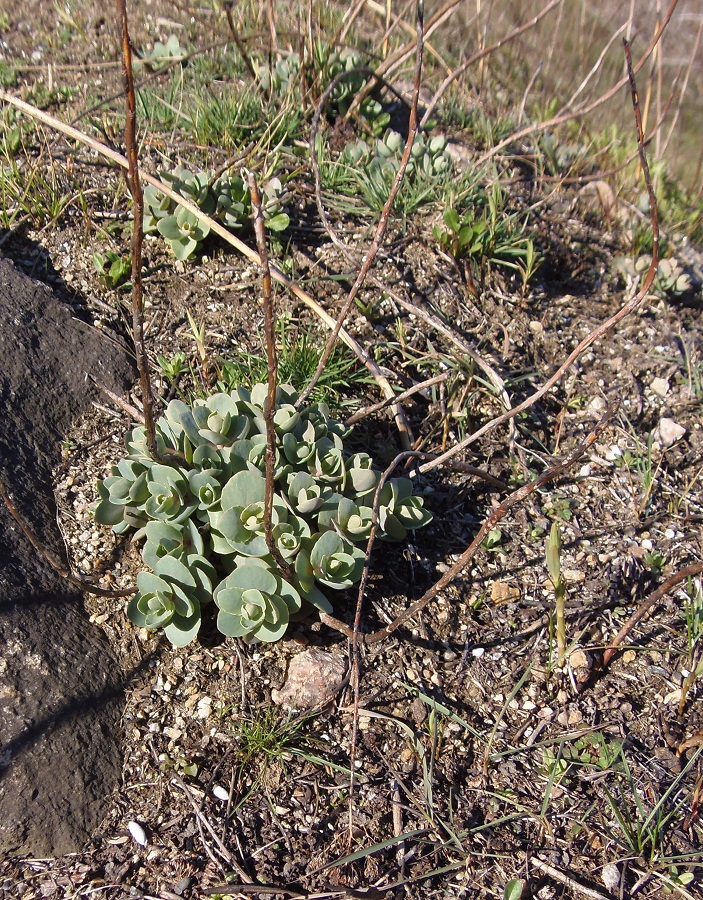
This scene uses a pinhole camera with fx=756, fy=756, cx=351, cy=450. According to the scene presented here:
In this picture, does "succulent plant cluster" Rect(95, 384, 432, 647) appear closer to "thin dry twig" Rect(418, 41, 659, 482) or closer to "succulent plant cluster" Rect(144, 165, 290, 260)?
"thin dry twig" Rect(418, 41, 659, 482)

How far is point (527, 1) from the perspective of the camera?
563cm

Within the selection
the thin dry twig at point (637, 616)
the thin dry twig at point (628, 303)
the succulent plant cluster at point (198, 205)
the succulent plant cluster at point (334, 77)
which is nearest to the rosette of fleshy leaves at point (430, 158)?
the succulent plant cluster at point (334, 77)

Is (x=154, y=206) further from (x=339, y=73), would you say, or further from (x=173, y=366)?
(x=339, y=73)

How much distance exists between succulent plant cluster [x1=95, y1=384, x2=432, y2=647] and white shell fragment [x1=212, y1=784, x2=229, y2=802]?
0.35m

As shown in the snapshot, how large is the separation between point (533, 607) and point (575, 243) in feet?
6.28

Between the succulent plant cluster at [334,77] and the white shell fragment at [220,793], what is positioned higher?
the succulent plant cluster at [334,77]

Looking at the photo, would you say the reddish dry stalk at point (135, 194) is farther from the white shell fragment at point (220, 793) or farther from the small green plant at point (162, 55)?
the small green plant at point (162, 55)

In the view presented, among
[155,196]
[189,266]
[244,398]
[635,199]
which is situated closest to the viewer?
[244,398]

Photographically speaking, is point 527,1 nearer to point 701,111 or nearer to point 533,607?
point 701,111

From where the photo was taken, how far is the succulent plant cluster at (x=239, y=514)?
1.83 metres

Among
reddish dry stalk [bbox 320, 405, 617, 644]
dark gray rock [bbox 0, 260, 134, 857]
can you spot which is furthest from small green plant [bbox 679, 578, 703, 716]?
dark gray rock [bbox 0, 260, 134, 857]

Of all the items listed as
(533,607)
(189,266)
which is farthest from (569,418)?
(189,266)

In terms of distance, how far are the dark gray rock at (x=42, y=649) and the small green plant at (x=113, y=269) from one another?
0.32m

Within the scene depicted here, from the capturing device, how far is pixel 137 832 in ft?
5.61
